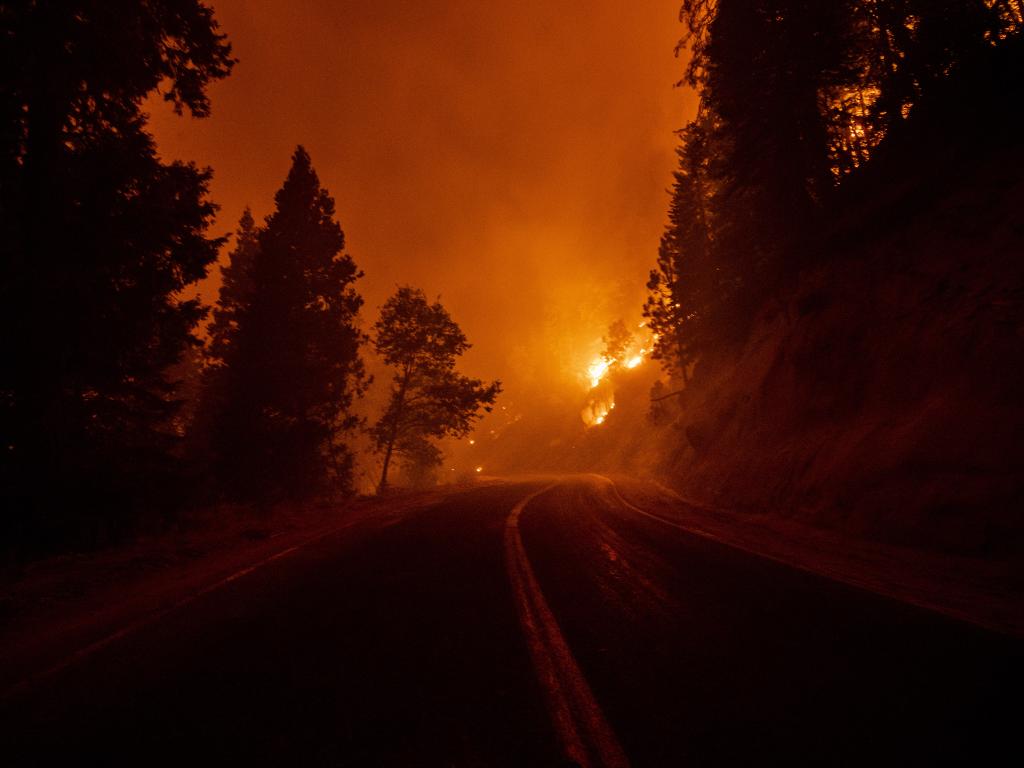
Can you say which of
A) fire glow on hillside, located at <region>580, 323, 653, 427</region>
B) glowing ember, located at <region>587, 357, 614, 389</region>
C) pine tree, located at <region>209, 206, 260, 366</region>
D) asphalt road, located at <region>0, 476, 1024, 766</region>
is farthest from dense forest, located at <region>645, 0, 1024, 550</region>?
glowing ember, located at <region>587, 357, 614, 389</region>

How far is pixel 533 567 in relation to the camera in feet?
19.4

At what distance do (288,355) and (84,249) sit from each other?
7108 mm

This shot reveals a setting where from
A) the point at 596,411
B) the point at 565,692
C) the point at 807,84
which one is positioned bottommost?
the point at 565,692

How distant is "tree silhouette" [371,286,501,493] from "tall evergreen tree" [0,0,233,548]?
1336cm

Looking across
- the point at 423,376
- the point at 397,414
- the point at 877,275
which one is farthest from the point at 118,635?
the point at 423,376

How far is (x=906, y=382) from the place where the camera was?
918cm

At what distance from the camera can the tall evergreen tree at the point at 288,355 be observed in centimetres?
1381

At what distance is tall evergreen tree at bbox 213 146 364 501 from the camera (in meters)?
13.8

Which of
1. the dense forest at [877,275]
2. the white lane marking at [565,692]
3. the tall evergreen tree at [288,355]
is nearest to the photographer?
the white lane marking at [565,692]

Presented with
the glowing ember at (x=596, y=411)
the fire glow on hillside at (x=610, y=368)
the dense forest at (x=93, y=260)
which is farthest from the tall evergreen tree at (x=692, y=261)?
the fire glow on hillside at (x=610, y=368)

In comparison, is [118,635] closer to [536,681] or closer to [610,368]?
[536,681]

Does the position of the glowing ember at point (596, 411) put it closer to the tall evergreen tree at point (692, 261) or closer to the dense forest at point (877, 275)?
the tall evergreen tree at point (692, 261)

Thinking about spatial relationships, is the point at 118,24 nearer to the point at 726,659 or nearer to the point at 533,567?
the point at 533,567

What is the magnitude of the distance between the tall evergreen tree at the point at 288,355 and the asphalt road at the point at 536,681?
397 inches
